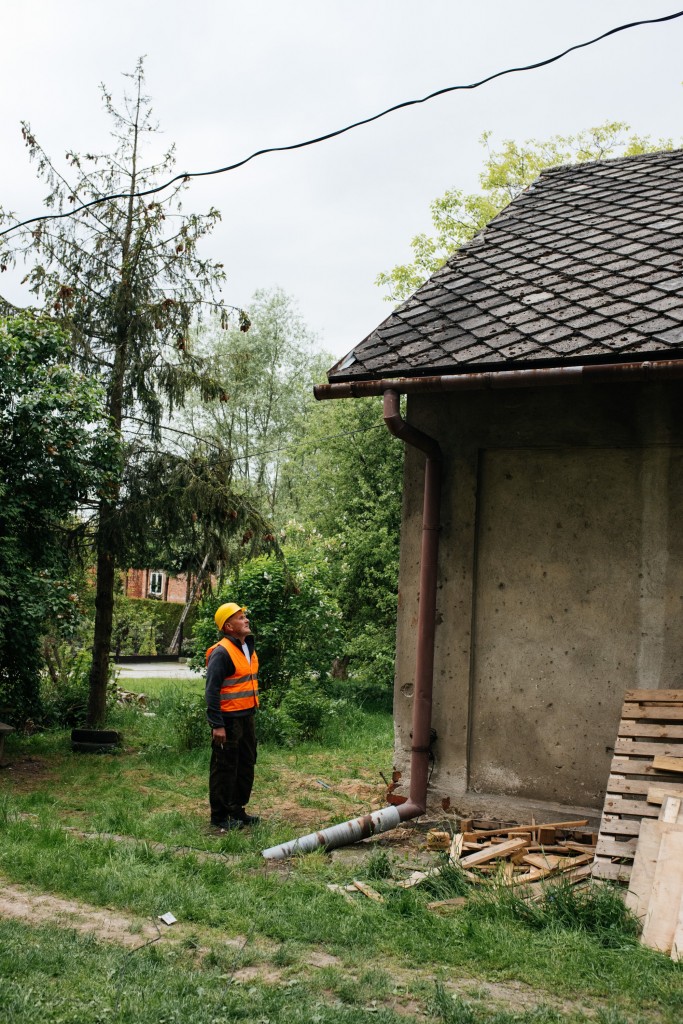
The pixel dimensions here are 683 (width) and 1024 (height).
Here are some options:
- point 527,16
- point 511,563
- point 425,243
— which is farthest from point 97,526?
point 425,243

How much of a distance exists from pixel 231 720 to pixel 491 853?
249 cm

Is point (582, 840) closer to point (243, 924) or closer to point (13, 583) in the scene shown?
point (243, 924)

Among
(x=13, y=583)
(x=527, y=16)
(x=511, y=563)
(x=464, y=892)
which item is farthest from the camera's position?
(x=13, y=583)

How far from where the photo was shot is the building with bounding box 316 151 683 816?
6.70m

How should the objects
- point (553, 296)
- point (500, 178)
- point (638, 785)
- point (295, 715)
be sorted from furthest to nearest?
point (500, 178)
point (295, 715)
point (553, 296)
point (638, 785)

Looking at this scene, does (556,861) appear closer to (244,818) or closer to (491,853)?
(491,853)

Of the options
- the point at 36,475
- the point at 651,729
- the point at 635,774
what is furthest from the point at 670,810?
the point at 36,475

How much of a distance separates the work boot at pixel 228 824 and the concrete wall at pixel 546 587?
1412mm

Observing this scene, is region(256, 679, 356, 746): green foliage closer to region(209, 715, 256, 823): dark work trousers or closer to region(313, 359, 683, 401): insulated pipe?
region(209, 715, 256, 823): dark work trousers

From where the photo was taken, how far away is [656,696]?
20.7ft

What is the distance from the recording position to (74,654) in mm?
13594

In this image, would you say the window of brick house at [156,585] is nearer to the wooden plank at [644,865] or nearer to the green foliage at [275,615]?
the green foliage at [275,615]

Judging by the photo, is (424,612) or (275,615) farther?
(275,615)

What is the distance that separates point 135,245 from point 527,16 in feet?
22.9
